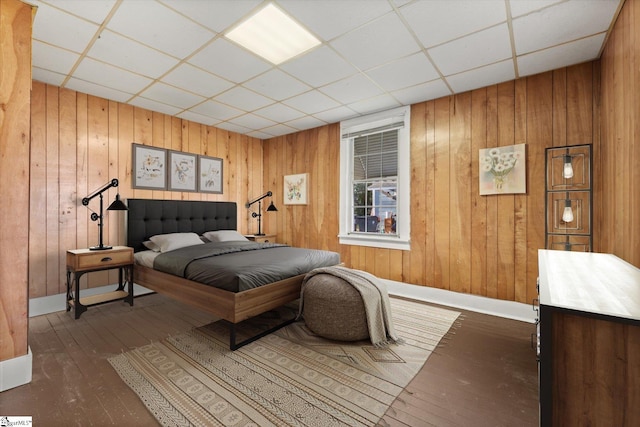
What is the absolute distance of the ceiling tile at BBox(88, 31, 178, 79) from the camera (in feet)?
7.72

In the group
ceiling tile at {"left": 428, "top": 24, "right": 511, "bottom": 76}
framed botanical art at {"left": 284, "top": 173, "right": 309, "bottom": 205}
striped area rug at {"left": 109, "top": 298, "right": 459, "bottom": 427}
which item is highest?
ceiling tile at {"left": 428, "top": 24, "right": 511, "bottom": 76}

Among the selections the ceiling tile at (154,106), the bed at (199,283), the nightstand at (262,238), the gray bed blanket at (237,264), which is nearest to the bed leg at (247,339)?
the bed at (199,283)

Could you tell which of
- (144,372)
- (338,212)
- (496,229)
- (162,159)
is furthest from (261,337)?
(162,159)

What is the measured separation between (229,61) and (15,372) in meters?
2.86

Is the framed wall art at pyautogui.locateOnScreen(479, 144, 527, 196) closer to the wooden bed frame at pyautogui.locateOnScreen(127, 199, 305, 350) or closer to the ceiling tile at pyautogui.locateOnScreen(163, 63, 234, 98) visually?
the wooden bed frame at pyautogui.locateOnScreen(127, 199, 305, 350)

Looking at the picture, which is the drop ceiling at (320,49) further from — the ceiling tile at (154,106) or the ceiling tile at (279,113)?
the ceiling tile at (279,113)

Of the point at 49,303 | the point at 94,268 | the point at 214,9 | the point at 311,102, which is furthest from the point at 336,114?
the point at 49,303

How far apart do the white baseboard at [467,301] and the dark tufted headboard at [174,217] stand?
2.91m

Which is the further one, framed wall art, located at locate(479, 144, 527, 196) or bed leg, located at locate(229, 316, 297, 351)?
framed wall art, located at locate(479, 144, 527, 196)

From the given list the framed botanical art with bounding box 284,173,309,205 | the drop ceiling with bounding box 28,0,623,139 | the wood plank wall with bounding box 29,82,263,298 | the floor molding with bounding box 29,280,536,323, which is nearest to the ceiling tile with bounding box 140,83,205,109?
the drop ceiling with bounding box 28,0,623,139

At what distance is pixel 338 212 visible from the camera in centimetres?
452

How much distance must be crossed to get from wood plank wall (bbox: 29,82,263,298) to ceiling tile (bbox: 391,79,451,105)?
329 cm

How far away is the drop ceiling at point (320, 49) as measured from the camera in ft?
6.53

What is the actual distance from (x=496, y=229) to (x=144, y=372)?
359 cm
